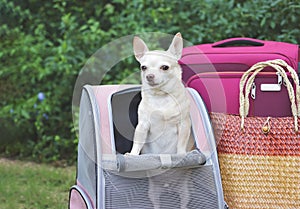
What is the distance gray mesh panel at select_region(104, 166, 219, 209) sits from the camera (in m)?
1.78

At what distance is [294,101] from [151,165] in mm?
563

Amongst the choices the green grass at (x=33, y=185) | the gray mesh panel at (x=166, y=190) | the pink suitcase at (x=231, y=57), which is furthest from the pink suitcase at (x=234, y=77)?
the green grass at (x=33, y=185)

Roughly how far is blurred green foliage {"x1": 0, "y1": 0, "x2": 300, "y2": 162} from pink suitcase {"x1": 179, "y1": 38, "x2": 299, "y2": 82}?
1019 mm

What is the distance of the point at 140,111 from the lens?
1.92 metres

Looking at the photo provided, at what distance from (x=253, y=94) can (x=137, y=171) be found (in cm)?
52

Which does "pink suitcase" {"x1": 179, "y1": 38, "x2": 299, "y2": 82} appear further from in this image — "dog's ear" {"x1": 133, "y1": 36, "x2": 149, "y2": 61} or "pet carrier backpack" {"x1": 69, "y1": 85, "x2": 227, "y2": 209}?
"dog's ear" {"x1": 133, "y1": 36, "x2": 149, "y2": 61}

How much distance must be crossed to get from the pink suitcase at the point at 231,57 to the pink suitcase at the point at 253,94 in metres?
0.06

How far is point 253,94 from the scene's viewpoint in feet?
6.65

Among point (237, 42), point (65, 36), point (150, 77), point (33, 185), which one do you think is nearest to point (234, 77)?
point (237, 42)

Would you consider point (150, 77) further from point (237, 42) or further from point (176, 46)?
point (237, 42)

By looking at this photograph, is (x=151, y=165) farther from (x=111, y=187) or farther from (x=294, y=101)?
(x=294, y=101)

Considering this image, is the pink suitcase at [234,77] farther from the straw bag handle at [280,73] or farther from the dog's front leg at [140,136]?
the dog's front leg at [140,136]

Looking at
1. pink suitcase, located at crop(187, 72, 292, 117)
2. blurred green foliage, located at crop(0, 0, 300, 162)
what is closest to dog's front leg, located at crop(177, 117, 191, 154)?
pink suitcase, located at crop(187, 72, 292, 117)

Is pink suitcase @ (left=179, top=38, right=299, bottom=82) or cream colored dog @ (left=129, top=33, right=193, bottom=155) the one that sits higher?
pink suitcase @ (left=179, top=38, right=299, bottom=82)
